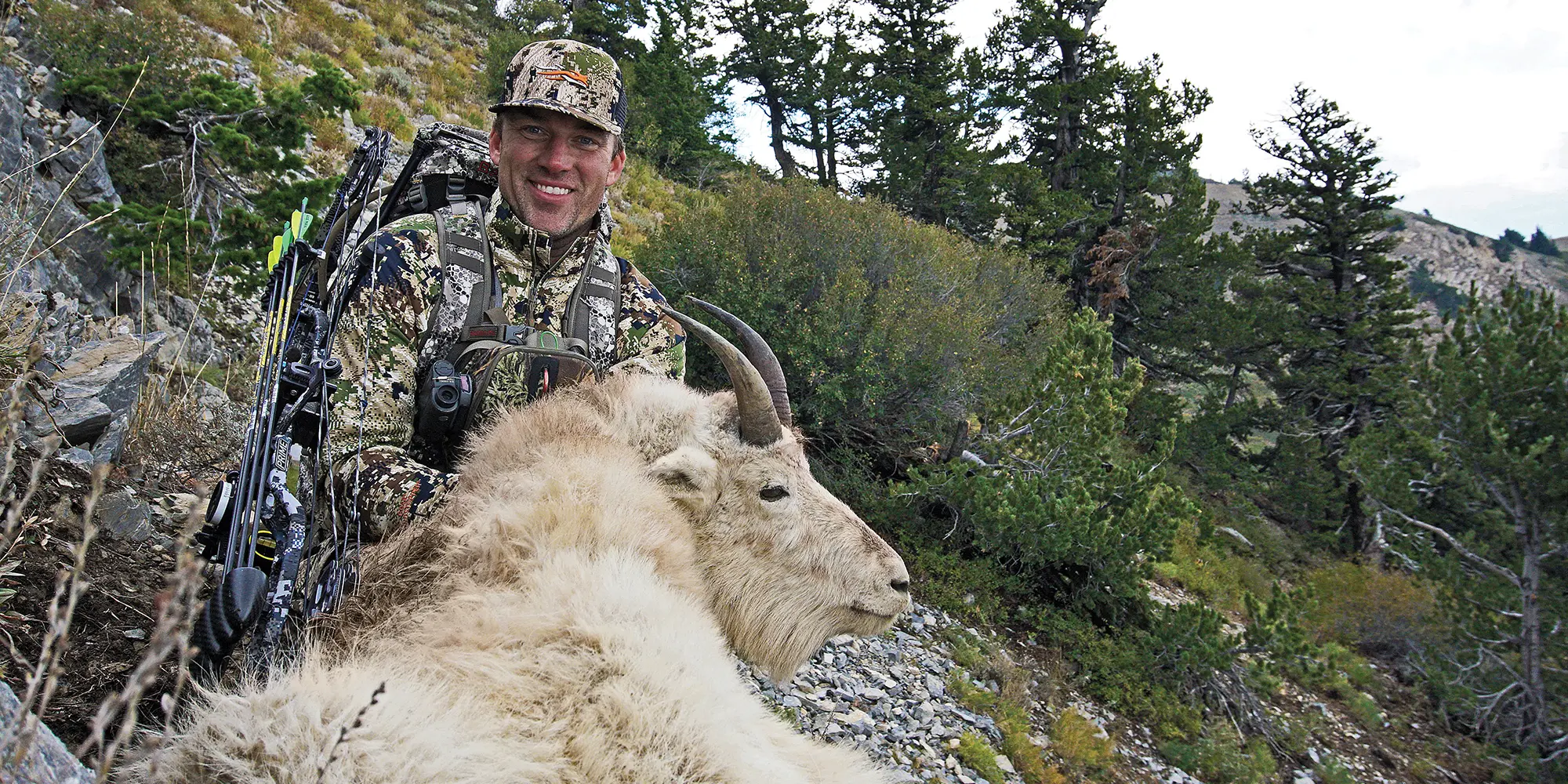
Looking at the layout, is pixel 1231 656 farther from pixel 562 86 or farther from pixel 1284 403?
pixel 1284 403

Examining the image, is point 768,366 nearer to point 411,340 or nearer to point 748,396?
point 748,396

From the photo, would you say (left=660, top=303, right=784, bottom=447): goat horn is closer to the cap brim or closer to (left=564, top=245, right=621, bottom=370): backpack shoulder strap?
(left=564, top=245, right=621, bottom=370): backpack shoulder strap

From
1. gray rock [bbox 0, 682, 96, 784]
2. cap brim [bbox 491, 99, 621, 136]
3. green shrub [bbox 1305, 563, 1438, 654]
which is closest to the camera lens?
gray rock [bbox 0, 682, 96, 784]

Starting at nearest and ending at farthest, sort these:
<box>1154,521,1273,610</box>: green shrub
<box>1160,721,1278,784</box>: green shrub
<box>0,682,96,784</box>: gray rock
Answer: <box>0,682,96,784</box>: gray rock < <box>1160,721,1278,784</box>: green shrub < <box>1154,521,1273,610</box>: green shrub

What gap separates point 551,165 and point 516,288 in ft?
2.04

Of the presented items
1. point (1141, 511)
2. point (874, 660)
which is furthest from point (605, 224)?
point (1141, 511)

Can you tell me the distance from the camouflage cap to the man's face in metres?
0.09

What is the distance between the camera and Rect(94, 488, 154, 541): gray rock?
3.22 m

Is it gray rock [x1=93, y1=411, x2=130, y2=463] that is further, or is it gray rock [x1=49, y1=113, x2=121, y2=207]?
gray rock [x1=49, y1=113, x2=121, y2=207]

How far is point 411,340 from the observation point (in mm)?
3268

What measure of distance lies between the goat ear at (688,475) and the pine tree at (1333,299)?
22.4 meters

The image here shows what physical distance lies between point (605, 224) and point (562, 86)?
81 centimetres

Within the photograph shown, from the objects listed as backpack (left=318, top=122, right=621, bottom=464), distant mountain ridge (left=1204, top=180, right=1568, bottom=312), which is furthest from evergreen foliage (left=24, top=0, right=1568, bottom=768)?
distant mountain ridge (left=1204, top=180, right=1568, bottom=312)

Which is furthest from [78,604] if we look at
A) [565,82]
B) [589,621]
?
[565,82]
